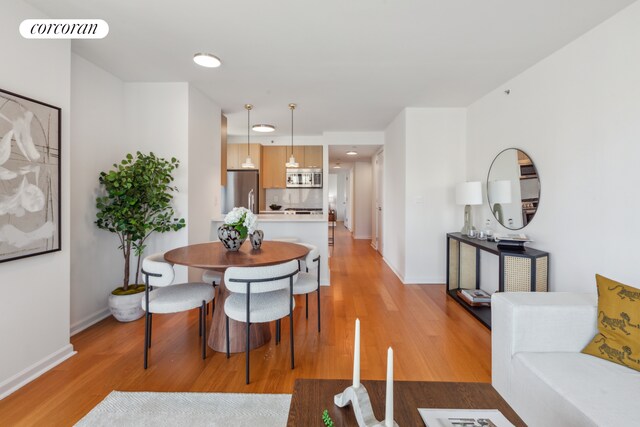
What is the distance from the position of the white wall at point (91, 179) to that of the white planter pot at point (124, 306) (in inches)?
9.4

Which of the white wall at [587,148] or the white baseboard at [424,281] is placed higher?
the white wall at [587,148]

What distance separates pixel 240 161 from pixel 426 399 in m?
5.70

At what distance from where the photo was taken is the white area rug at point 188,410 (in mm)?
1582

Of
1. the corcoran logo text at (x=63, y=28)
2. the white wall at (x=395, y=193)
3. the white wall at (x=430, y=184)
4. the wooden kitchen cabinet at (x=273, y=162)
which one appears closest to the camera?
the corcoran logo text at (x=63, y=28)

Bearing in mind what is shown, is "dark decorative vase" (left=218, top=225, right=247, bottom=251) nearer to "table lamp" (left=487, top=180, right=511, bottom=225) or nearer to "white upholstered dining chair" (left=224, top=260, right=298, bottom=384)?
"white upholstered dining chair" (left=224, top=260, right=298, bottom=384)

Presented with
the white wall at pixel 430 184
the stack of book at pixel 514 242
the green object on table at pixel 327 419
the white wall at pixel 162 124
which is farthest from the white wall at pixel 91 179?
the stack of book at pixel 514 242

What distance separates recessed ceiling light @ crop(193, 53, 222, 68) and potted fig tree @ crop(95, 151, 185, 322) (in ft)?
3.24

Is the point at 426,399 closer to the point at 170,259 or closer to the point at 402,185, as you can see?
the point at 170,259

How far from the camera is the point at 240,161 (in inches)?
241

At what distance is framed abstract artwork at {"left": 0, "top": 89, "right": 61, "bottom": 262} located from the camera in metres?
1.79


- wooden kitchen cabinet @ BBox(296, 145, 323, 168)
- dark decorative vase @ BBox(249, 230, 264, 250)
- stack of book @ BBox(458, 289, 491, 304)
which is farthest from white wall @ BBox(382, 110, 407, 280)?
dark decorative vase @ BBox(249, 230, 264, 250)

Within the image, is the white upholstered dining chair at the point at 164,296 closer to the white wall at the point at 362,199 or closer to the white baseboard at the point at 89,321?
the white baseboard at the point at 89,321

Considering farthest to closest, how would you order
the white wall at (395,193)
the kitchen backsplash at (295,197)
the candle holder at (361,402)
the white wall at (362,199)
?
the white wall at (362,199) → the kitchen backsplash at (295,197) → the white wall at (395,193) → the candle holder at (361,402)

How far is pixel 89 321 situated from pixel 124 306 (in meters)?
0.35
